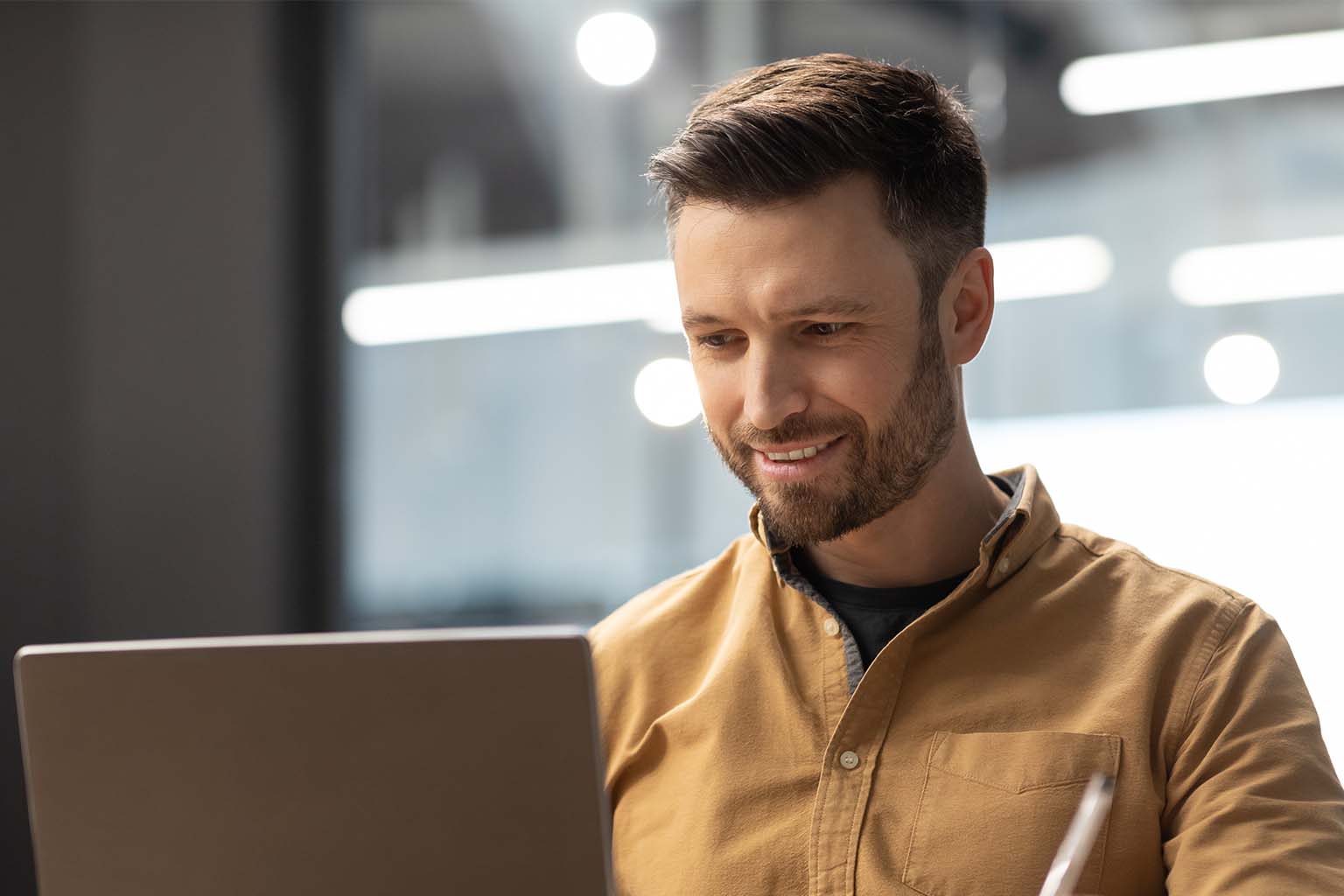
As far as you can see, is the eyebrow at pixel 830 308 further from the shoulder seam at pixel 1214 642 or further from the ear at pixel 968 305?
the shoulder seam at pixel 1214 642

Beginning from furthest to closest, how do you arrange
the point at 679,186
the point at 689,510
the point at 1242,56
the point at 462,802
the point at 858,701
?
1. the point at 689,510
2. the point at 1242,56
3. the point at 679,186
4. the point at 858,701
5. the point at 462,802

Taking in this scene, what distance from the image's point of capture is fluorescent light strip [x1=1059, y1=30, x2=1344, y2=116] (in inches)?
104

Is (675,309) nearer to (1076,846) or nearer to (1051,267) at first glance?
(1051,267)

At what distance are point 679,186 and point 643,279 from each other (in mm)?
1717

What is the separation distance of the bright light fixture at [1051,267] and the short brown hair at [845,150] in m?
1.40

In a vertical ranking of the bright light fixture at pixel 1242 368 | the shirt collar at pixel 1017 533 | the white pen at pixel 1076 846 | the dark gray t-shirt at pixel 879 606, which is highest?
the bright light fixture at pixel 1242 368

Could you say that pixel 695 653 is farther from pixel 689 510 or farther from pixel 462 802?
pixel 689 510

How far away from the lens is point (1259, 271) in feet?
8.87

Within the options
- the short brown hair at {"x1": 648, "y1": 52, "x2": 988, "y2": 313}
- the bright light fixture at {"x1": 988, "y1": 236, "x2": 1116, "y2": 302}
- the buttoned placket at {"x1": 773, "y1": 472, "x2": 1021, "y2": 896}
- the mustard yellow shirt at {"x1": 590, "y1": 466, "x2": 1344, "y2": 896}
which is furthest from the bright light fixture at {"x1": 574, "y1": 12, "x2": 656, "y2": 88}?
the buttoned placket at {"x1": 773, "y1": 472, "x2": 1021, "y2": 896}

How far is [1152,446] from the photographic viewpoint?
9.02ft

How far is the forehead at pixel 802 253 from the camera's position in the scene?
1.36 metres

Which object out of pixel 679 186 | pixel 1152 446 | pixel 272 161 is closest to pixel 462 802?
pixel 679 186

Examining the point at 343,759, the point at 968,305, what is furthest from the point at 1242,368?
the point at 343,759

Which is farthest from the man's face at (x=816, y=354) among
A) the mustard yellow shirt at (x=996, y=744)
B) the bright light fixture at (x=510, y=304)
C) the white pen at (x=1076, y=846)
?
the bright light fixture at (x=510, y=304)
